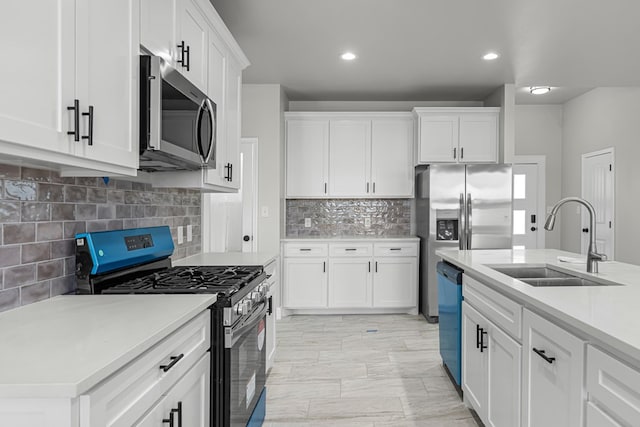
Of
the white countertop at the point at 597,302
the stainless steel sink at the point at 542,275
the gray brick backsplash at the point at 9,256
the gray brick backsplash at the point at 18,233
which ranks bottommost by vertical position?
the stainless steel sink at the point at 542,275

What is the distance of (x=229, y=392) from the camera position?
1.72 metres

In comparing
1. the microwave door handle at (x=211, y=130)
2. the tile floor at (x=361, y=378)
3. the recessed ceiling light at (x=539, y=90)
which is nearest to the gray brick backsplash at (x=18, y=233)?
the microwave door handle at (x=211, y=130)

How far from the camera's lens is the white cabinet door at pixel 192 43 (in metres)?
2.06

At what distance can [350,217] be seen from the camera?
17.9 ft

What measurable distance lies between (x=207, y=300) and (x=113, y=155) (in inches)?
24.1

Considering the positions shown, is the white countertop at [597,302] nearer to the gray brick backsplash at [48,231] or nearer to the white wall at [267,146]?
the gray brick backsplash at [48,231]

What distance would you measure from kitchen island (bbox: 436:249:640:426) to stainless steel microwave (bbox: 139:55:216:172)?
153 centimetres

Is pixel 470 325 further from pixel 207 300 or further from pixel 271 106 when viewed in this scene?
pixel 271 106

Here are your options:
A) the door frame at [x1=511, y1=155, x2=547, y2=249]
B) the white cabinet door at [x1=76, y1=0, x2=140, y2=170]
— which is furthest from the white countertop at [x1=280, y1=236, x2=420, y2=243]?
the white cabinet door at [x1=76, y1=0, x2=140, y2=170]

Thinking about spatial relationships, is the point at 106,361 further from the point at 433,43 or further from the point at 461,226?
the point at 461,226

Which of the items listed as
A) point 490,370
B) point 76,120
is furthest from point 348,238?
point 76,120

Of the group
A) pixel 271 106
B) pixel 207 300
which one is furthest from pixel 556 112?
pixel 207 300

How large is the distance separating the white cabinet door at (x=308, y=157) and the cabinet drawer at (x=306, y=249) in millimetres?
620

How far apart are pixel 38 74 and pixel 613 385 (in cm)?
171
